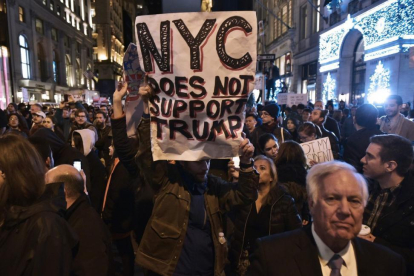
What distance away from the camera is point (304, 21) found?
26094 mm

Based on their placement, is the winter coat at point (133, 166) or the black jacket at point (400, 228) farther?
the winter coat at point (133, 166)

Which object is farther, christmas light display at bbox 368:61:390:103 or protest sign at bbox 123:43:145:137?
christmas light display at bbox 368:61:390:103

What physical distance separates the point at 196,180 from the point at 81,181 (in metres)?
0.91

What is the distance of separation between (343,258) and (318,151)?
3.01 meters

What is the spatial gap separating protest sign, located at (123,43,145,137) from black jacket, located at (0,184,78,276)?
1.24 metres

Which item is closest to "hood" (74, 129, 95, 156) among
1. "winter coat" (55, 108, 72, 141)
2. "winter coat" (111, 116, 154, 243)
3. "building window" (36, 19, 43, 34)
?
"winter coat" (111, 116, 154, 243)

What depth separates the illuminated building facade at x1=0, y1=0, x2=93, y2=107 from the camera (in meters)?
29.7

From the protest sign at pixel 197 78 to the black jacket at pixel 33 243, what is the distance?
936mm

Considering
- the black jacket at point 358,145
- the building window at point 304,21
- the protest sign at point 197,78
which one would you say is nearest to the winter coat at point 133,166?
the protest sign at point 197,78

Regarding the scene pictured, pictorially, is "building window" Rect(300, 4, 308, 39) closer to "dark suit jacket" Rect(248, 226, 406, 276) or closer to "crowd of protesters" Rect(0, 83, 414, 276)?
"crowd of protesters" Rect(0, 83, 414, 276)

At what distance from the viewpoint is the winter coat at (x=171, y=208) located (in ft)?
7.98

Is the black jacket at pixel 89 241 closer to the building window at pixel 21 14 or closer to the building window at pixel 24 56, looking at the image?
the building window at pixel 24 56

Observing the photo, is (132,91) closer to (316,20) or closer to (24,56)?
(316,20)

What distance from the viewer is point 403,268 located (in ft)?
5.62
